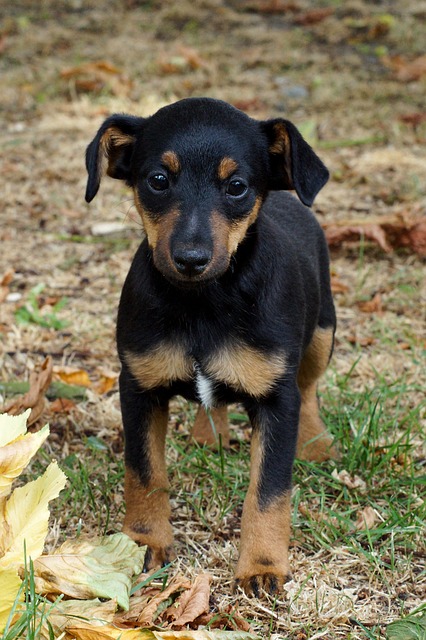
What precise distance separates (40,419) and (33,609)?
1882 millimetres

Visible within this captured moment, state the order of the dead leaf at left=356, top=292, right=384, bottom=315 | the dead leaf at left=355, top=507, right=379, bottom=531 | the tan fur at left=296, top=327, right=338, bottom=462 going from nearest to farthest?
1. the dead leaf at left=355, top=507, right=379, bottom=531
2. the tan fur at left=296, top=327, right=338, bottom=462
3. the dead leaf at left=356, top=292, right=384, bottom=315

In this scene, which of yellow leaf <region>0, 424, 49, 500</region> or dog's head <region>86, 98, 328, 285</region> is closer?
yellow leaf <region>0, 424, 49, 500</region>

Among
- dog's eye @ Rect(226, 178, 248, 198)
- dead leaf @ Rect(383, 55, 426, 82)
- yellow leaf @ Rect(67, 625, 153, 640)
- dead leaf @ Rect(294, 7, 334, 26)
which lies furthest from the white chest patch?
dead leaf @ Rect(294, 7, 334, 26)

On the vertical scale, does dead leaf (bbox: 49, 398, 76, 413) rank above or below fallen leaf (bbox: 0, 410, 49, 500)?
below

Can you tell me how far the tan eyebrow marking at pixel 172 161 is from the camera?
3186 mm

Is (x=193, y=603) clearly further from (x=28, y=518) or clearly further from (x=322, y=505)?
(x=322, y=505)

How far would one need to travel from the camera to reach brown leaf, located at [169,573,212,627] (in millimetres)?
2941

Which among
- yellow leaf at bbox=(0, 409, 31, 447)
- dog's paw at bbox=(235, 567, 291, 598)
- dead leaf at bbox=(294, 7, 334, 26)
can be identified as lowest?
dog's paw at bbox=(235, 567, 291, 598)

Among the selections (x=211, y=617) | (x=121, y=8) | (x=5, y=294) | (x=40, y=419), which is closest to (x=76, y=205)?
(x=5, y=294)

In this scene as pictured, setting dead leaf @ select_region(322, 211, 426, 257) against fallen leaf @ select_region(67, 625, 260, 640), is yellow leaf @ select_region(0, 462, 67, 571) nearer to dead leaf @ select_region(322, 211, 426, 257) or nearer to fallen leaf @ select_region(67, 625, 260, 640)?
fallen leaf @ select_region(67, 625, 260, 640)

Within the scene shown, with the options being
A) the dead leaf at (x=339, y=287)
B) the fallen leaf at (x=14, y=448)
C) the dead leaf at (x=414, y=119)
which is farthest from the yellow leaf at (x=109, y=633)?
the dead leaf at (x=414, y=119)

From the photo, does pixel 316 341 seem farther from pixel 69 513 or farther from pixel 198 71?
pixel 198 71

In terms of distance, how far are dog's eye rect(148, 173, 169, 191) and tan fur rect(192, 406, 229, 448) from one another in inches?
49.6

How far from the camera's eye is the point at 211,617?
3020mm
